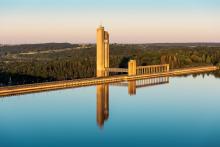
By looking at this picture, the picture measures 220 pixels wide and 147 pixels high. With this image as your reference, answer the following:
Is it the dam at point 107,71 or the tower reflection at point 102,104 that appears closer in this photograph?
the tower reflection at point 102,104

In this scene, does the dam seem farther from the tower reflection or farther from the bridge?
the tower reflection

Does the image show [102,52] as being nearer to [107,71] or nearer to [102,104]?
[107,71]

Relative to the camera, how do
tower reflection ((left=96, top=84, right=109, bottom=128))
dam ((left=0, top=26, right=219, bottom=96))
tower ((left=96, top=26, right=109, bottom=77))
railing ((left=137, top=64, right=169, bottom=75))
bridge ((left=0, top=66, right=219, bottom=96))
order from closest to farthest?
tower reflection ((left=96, top=84, right=109, bottom=128)) < bridge ((left=0, top=66, right=219, bottom=96)) < dam ((left=0, top=26, right=219, bottom=96)) < tower ((left=96, top=26, right=109, bottom=77)) < railing ((left=137, top=64, right=169, bottom=75))

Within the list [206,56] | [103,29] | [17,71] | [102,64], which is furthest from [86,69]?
[206,56]

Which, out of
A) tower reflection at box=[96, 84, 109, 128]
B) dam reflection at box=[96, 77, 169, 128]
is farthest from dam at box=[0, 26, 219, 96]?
tower reflection at box=[96, 84, 109, 128]

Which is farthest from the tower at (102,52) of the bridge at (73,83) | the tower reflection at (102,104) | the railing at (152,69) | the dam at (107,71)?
the tower reflection at (102,104)

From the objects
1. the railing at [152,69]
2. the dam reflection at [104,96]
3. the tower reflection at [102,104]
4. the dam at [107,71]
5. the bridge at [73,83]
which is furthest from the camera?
the railing at [152,69]

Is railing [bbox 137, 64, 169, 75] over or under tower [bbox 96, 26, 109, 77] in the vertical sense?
under

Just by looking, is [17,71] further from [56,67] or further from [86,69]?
[86,69]

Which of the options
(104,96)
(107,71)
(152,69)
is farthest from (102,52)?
(104,96)

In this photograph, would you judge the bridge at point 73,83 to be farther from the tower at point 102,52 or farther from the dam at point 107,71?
the tower at point 102,52
